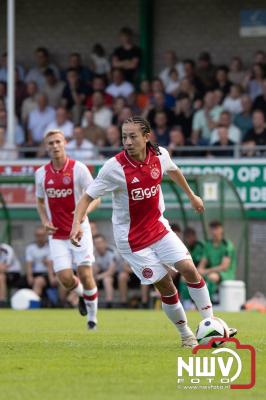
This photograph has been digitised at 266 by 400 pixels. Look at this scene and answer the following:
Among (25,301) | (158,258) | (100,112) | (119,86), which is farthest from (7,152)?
(158,258)

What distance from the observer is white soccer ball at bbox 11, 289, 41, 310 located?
22.0 metres

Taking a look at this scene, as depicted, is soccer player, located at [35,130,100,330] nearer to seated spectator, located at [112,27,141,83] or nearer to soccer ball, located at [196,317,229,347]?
soccer ball, located at [196,317,229,347]

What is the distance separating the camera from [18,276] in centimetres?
2309

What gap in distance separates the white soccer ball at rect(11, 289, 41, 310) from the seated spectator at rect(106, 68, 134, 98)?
5.36 meters

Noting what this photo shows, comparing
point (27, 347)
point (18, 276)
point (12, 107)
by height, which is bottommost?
point (18, 276)

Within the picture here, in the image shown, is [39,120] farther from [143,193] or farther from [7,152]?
[143,193]

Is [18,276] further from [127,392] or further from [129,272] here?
[127,392]

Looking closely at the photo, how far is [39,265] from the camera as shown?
22953 mm

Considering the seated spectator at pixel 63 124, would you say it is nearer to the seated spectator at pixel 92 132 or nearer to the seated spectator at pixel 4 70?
the seated spectator at pixel 92 132

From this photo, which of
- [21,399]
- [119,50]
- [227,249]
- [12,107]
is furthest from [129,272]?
[21,399]

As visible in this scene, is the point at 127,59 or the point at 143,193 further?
the point at 127,59

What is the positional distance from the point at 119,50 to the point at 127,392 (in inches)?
746

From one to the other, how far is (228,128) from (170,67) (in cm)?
319

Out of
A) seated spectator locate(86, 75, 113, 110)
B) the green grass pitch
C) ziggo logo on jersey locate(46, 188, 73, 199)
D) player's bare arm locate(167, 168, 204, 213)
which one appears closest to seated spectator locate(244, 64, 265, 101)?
seated spectator locate(86, 75, 113, 110)
